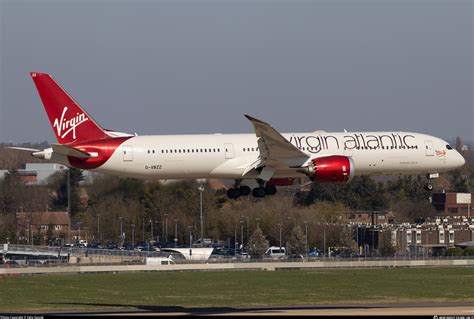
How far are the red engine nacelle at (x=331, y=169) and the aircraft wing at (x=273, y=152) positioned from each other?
4.08 feet

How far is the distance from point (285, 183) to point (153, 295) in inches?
476

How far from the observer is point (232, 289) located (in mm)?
91500

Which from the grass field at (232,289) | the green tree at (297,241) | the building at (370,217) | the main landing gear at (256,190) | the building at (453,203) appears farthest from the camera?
the building at (453,203)

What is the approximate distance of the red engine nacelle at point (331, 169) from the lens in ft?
267

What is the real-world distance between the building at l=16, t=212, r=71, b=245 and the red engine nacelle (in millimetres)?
49669

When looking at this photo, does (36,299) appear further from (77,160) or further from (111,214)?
(111,214)

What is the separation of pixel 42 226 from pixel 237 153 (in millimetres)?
64006

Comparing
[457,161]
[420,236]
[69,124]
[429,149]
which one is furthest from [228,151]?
[420,236]

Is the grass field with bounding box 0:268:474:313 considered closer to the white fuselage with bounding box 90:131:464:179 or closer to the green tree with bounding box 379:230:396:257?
the white fuselage with bounding box 90:131:464:179

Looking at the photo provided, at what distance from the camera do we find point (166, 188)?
9488 cm

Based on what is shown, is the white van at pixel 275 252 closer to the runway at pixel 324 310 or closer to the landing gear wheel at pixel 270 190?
the landing gear wheel at pixel 270 190

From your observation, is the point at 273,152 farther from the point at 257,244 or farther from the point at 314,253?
the point at 314,253

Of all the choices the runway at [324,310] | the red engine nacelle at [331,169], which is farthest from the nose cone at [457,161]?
the runway at [324,310]

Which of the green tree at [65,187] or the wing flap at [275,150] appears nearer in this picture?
the wing flap at [275,150]
